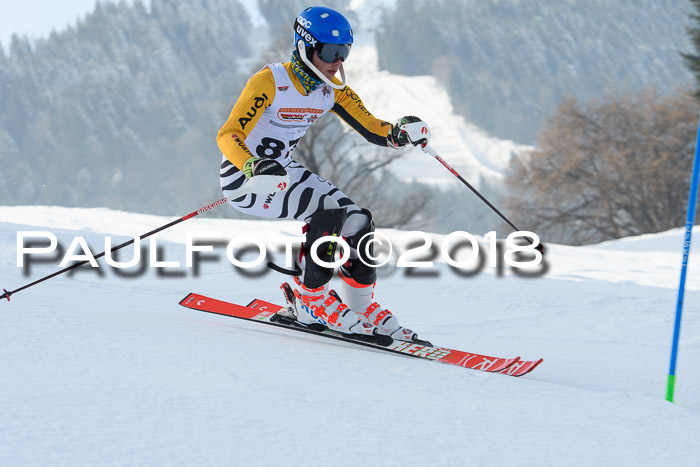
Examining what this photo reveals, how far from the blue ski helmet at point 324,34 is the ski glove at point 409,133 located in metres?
0.58

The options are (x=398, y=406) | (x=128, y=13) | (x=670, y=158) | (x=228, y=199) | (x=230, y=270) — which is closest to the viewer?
(x=398, y=406)

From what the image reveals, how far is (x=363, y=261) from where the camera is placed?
407 cm

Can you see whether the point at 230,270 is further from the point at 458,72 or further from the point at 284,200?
the point at 458,72

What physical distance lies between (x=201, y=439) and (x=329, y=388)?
71 cm

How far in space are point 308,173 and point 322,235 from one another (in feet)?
1.53

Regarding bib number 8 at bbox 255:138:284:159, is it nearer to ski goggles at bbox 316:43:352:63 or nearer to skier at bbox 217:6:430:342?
skier at bbox 217:6:430:342

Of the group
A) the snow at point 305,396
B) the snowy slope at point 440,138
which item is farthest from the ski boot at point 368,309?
the snowy slope at point 440,138

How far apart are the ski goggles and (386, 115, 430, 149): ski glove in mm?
564

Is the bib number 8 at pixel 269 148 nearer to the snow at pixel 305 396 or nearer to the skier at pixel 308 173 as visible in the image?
the skier at pixel 308 173

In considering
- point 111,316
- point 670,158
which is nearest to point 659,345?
point 111,316

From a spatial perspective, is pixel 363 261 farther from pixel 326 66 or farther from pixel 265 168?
pixel 326 66

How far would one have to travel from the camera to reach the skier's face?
13.2 ft

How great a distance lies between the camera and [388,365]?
3279mm

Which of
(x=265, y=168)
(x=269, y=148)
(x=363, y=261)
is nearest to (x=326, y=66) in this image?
(x=269, y=148)
